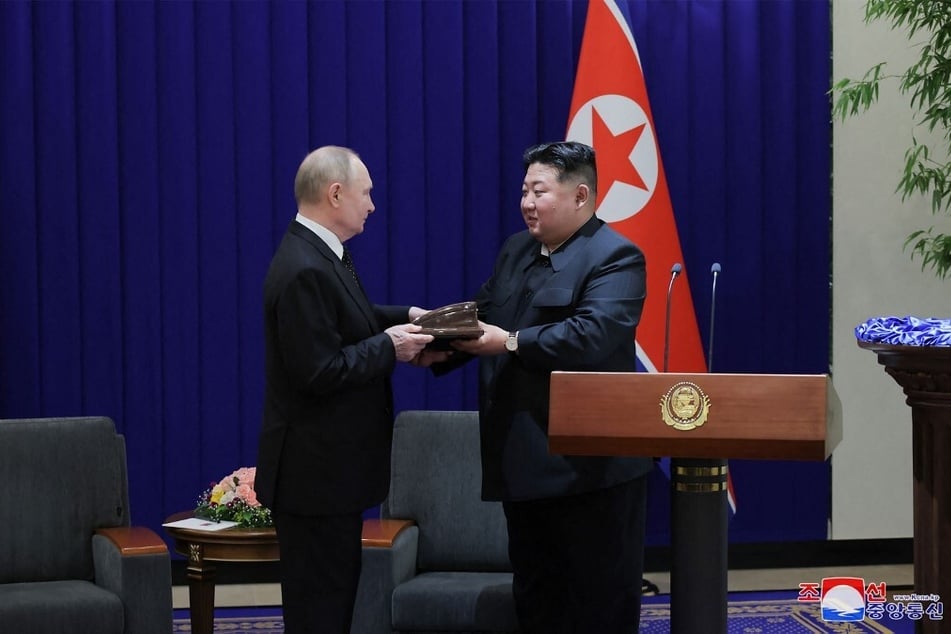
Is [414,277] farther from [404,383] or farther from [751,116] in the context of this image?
[751,116]

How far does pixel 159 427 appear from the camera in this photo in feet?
16.7

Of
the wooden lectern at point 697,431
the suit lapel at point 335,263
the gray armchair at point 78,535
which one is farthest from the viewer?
the gray armchair at point 78,535

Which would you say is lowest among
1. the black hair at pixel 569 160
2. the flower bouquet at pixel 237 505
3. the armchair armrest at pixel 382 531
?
the armchair armrest at pixel 382 531

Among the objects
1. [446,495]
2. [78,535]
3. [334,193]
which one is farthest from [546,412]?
[78,535]

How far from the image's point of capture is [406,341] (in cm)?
306

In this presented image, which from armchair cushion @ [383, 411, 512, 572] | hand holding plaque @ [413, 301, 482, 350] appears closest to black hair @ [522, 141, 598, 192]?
hand holding plaque @ [413, 301, 482, 350]

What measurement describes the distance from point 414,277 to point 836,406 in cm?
302

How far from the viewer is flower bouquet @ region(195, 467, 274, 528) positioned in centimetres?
390

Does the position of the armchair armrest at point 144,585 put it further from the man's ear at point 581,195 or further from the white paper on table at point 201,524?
the man's ear at point 581,195

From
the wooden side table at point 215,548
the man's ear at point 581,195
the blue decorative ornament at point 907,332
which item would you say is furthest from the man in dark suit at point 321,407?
the blue decorative ornament at point 907,332

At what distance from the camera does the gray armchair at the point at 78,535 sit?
11.9 ft

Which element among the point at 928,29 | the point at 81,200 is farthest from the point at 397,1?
the point at 928,29

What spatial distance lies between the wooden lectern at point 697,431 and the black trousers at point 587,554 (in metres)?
0.60

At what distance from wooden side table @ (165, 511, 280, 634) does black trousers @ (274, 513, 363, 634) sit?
843 mm
